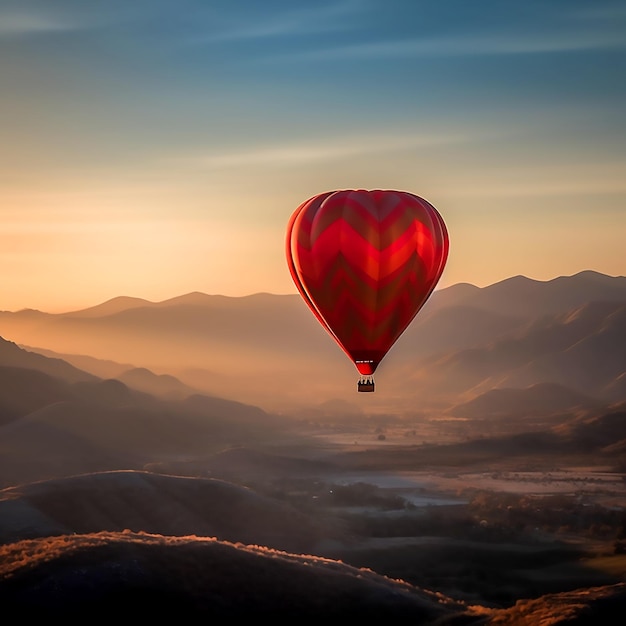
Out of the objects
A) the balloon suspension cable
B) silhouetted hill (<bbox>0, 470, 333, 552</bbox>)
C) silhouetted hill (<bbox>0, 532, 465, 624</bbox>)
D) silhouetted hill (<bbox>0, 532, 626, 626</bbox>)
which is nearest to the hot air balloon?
the balloon suspension cable

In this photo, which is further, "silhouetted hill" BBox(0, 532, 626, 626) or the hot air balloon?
"silhouetted hill" BBox(0, 532, 626, 626)

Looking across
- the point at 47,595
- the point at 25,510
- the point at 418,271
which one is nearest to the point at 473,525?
the point at 25,510

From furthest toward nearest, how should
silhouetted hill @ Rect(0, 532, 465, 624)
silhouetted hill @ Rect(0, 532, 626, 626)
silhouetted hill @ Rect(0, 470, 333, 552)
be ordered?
silhouetted hill @ Rect(0, 470, 333, 552)
silhouetted hill @ Rect(0, 532, 465, 624)
silhouetted hill @ Rect(0, 532, 626, 626)

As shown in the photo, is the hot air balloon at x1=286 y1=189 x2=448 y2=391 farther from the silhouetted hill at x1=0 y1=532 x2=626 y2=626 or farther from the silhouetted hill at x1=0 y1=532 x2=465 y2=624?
the silhouetted hill at x1=0 y1=532 x2=465 y2=624

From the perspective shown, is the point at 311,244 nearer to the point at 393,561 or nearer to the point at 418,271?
the point at 418,271

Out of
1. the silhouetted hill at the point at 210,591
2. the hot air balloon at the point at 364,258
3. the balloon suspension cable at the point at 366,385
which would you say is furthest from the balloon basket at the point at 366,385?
the silhouetted hill at the point at 210,591

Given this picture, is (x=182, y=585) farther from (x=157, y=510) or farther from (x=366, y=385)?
(x=157, y=510)
